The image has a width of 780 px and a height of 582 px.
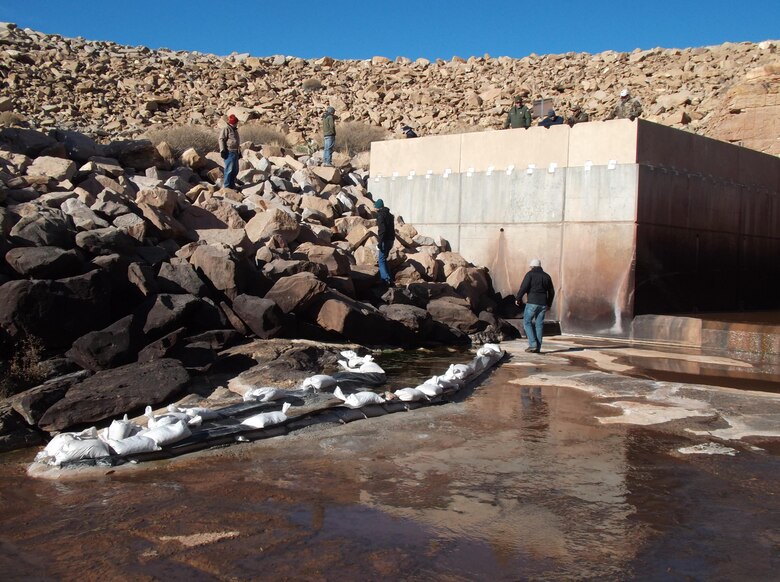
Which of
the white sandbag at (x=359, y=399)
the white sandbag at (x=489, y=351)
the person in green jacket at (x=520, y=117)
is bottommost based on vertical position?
the white sandbag at (x=359, y=399)

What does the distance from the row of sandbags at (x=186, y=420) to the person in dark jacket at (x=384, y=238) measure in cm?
531

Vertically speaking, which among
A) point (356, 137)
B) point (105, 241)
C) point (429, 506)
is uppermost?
point (356, 137)

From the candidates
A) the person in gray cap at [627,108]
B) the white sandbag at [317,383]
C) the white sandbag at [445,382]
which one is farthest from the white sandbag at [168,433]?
the person in gray cap at [627,108]

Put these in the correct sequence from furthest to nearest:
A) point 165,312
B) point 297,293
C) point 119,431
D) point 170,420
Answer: point 297,293
point 165,312
point 170,420
point 119,431

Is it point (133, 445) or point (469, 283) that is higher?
point (469, 283)

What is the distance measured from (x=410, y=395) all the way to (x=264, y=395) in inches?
56.3

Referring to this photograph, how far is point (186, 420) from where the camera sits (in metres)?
6.01

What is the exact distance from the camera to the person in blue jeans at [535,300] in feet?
39.1

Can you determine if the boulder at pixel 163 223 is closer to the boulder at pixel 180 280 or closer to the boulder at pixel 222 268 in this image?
the boulder at pixel 222 268

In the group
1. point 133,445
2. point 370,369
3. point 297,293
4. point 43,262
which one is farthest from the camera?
point 297,293

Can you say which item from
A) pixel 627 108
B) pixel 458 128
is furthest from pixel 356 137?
pixel 627 108

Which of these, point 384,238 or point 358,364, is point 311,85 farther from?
point 358,364

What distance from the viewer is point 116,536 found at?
4035mm

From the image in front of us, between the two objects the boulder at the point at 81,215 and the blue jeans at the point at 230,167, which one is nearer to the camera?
the boulder at the point at 81,215
